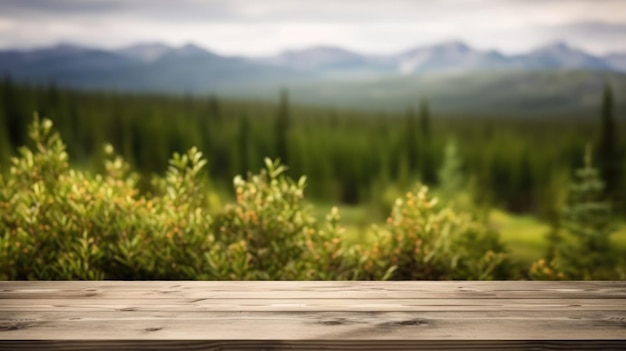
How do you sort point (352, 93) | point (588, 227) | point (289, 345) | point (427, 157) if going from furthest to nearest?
point (427, 157), point (352, 93), point (588, 227), point (289, 345)

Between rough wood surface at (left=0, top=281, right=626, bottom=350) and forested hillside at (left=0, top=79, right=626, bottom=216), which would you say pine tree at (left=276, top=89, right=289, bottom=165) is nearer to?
forested hillside at (left=0, top=79, right=626, bottom=216)

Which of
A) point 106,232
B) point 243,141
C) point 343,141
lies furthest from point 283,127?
point 106,232

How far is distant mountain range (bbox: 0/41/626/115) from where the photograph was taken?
34.2 ft

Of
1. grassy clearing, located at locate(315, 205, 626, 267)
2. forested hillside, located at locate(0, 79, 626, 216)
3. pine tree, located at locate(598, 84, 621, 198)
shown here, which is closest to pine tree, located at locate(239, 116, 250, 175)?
forested hillside, located at locate(0, 79, 626, 216)

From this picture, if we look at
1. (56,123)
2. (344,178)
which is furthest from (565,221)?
(56,123)

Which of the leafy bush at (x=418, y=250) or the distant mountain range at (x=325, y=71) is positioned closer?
the leafy bush at (x=418, y=250)

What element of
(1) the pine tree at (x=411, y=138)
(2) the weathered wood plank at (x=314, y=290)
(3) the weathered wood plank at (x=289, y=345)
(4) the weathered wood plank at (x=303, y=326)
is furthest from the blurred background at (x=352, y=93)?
(3) the weathered wood plank at (x=289, y=345)

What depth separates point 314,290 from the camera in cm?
191

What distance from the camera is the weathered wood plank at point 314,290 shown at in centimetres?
185

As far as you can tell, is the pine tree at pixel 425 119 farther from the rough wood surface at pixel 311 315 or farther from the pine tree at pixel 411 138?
the rough wood surface at pixel 311 315

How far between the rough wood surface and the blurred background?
580 cm

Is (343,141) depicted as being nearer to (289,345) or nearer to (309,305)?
(309,305)

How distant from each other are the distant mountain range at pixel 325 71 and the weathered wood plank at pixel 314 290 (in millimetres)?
7157

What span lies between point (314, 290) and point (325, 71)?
12.3 m
